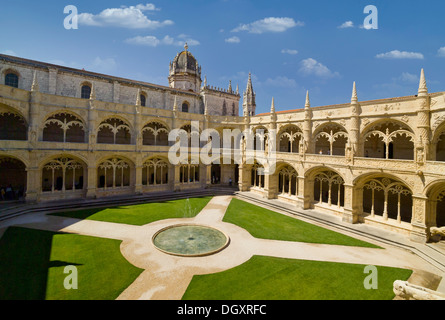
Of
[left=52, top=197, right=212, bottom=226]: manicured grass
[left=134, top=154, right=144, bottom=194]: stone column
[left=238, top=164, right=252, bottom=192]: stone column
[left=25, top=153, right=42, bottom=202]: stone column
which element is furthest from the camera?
[left=238, top=164, right=252, bottom=192]: stone column

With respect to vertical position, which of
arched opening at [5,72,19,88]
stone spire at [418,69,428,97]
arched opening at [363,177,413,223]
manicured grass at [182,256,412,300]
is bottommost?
manicured grass at [182,256,412,300]

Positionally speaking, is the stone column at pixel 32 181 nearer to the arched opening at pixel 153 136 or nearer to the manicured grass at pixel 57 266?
the manicured grass at pixel 57 266

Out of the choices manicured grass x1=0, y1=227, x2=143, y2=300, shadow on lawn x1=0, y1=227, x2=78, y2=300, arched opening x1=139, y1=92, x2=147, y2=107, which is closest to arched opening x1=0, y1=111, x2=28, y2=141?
shadow on lawn x1=0, y1=227, x2=78, y2=300

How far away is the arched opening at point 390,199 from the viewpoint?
1902 centimetres

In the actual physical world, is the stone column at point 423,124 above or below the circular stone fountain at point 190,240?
above

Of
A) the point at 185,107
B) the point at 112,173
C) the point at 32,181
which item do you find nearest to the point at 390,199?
the point at 185,107

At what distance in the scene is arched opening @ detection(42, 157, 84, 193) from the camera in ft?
80.2

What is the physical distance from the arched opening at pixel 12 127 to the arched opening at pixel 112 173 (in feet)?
27.6

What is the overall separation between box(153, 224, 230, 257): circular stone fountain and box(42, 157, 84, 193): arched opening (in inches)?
594

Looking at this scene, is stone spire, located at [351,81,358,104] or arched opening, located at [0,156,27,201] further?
arched opening, located at [0,156,27,201]

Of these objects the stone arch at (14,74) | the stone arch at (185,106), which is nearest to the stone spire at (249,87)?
the stone arch at (185,106)

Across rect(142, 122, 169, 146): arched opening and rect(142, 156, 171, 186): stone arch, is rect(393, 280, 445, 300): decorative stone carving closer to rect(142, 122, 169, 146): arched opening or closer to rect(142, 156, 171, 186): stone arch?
rect(142, 156, 171, 186): stone arch

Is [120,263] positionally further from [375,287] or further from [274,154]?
[274,154]
